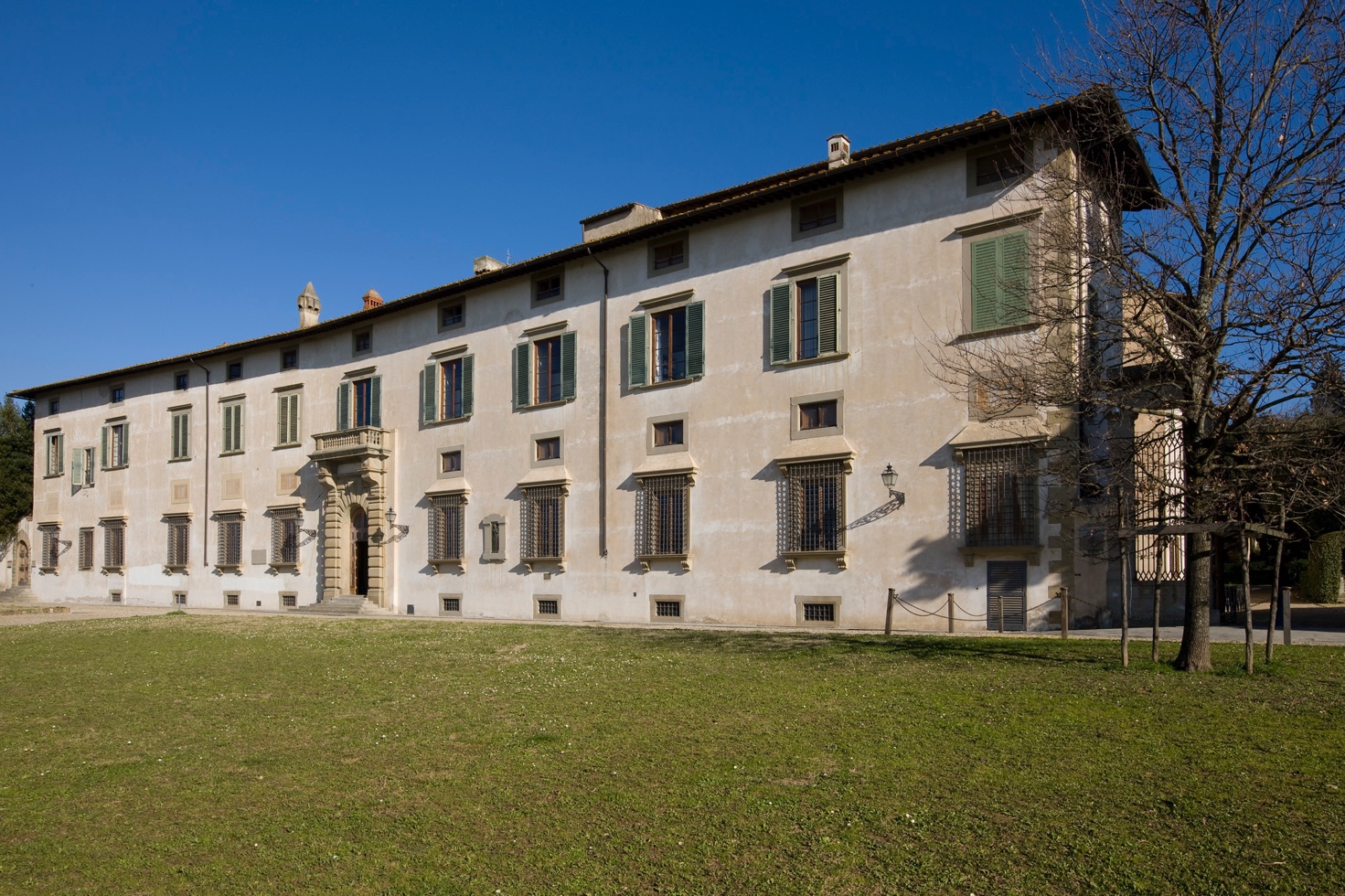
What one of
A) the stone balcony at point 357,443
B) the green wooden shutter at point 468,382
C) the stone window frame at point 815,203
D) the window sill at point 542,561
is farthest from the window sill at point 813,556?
the stone balcony at point 357,443

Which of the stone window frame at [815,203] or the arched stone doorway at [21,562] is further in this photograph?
the arched stone doorway at [21,562]

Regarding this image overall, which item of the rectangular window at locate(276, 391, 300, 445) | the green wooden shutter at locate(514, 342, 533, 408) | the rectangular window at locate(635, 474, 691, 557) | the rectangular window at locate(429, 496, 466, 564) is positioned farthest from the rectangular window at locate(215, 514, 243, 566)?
the rectangular window at locate(635, 474, 691, 557)

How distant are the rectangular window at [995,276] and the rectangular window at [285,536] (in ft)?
78.7

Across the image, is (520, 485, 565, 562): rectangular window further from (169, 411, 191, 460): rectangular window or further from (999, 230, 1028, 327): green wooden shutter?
(169, 411, 191, 460): rectangular window

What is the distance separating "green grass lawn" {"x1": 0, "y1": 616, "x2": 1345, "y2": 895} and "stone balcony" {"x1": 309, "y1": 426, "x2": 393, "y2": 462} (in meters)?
18.1

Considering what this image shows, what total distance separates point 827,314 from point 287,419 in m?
21.1

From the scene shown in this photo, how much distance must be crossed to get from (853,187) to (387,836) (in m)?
19.1

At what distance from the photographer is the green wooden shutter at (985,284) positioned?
1997cm

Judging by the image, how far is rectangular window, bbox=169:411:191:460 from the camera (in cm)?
3828

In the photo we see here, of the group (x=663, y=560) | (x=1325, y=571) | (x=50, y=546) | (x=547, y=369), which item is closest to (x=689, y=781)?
(x=663, y=560)

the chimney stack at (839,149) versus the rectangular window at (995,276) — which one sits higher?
the chimney stack at (839,149)

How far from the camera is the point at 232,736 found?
29.7ft

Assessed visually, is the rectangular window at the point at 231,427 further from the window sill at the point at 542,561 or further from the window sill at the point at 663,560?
the window sill at the point at 663,560

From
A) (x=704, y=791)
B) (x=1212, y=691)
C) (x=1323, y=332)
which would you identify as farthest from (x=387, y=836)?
(x=1323, y=332)
